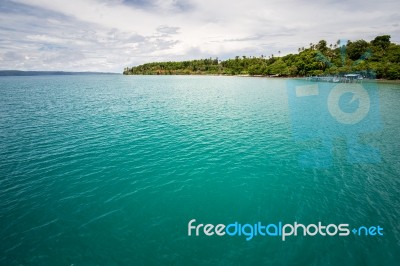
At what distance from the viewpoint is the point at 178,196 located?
22.1 meters

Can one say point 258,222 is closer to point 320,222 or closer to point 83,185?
point 320,222

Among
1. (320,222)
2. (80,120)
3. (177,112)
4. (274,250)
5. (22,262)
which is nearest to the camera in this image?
(22,262)

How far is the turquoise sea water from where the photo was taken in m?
15.5

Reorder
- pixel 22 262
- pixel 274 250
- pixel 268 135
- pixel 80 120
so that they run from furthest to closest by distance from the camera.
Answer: pixel 80 120 < pixel 268 135 < pixel 274 250 < pixel 22 262

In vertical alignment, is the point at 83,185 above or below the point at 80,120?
below

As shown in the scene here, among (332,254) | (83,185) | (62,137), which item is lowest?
(332,254)

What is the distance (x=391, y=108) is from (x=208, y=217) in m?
70.5

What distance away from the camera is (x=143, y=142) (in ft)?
118

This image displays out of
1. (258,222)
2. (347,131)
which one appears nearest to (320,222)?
(258,222)

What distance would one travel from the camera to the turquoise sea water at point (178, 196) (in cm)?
1554

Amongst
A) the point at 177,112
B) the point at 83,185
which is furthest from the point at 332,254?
the point at 177,112

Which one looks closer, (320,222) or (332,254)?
(332,254)

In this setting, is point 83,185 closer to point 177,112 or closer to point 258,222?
point 258,222

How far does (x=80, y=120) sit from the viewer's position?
4894 cm
